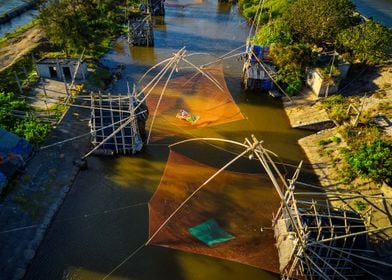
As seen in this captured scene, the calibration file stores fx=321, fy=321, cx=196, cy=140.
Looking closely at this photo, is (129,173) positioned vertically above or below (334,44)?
below

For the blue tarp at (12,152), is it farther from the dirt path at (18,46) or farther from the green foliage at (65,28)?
the green foliage at (65,28)

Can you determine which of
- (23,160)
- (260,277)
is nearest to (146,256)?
(260,277)

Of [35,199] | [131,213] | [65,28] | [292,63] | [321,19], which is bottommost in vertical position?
[131,213]

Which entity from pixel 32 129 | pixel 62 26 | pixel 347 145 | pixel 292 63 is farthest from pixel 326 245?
pixel 62 26

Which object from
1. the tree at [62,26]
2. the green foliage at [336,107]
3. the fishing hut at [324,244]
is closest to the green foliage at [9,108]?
the tree at [62,26]

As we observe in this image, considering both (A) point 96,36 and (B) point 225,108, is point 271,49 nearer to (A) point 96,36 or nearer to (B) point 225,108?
(B) point 225,108

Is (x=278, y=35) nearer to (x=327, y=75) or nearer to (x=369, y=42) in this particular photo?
(x=327, y=75)

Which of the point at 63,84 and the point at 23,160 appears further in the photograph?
the point at 63,84

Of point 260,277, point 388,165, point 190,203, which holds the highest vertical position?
point 388,165

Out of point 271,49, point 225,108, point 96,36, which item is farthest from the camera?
point 96,36
